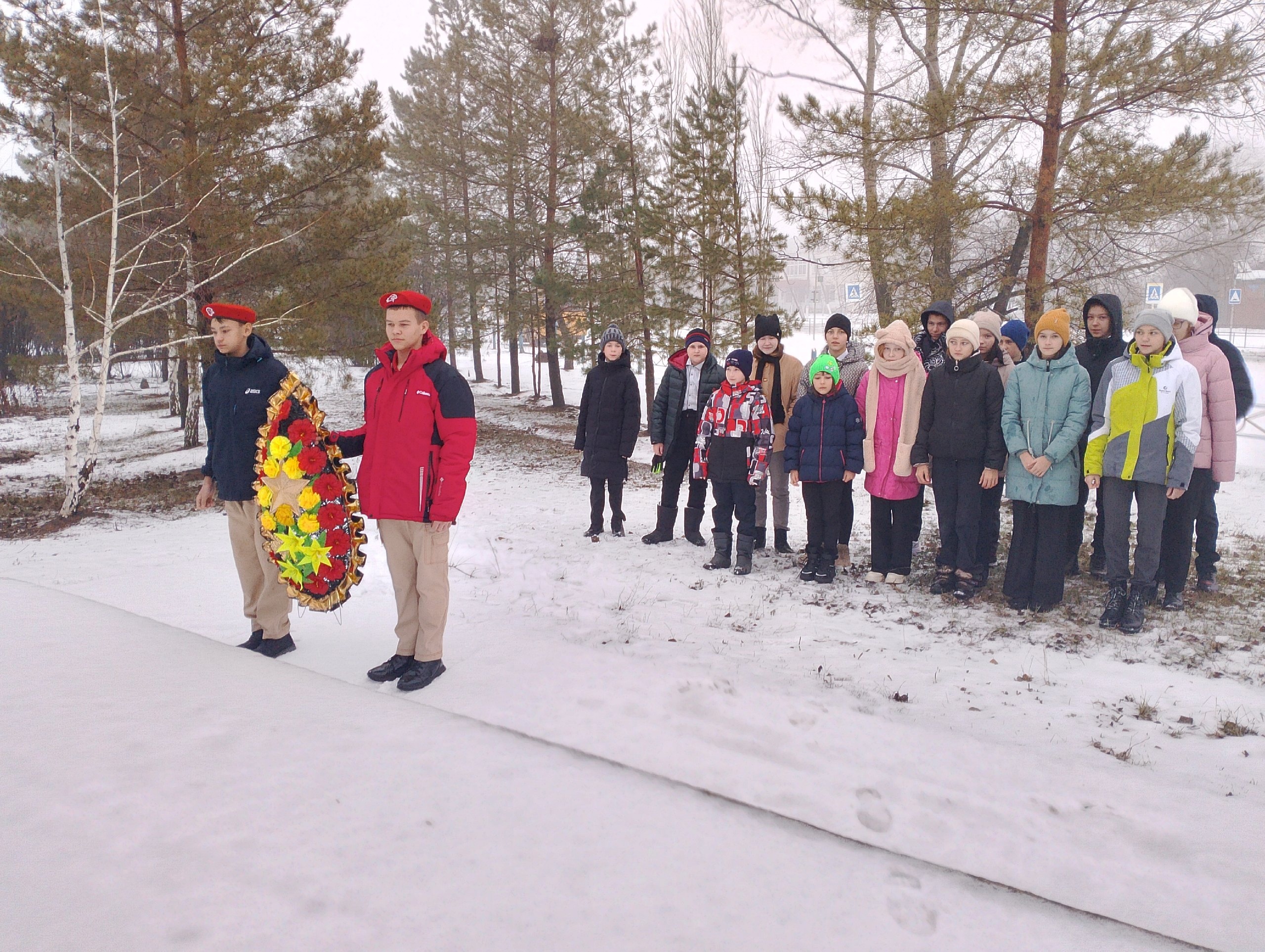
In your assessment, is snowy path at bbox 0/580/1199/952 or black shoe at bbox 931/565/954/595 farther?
black shoe at bbox 931/565/954/595

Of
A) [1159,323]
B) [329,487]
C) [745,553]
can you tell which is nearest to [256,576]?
[329,487]

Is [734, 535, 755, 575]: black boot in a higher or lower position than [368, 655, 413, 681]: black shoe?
higher

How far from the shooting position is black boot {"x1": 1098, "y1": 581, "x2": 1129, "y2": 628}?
5059 mm

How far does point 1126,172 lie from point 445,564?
807 cm

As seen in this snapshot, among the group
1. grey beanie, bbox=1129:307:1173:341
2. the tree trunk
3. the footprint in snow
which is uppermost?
the tree trunk

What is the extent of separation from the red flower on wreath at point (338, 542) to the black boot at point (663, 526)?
11.8 ft

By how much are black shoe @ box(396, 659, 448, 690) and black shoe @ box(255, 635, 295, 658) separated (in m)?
0.96

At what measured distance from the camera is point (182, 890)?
1.93 m

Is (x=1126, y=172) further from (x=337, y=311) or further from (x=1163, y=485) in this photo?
(x=337, y=311)

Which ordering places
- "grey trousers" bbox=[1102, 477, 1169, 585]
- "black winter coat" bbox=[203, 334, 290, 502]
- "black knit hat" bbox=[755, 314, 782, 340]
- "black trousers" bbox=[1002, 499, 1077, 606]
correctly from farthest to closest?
"black knit hat" bbox=[755, 314, 782, 340], "black trousers" bbox=[1002, 499, 1077, 606], "grey trousers" bbox=[1102, 477, 1169, 585], "black winter coat" bbox=[203, 334, 290, 502]

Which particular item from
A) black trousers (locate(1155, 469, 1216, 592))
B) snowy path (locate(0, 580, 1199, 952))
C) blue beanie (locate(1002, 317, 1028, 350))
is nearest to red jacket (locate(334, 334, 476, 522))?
snowy path (locate(0, 580, 1199, 952))

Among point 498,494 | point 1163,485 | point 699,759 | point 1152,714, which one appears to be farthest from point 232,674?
point 498,494

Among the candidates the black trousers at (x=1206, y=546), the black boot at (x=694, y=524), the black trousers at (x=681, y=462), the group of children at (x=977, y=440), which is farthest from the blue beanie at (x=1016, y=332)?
the black boot at (x=694, y=524)

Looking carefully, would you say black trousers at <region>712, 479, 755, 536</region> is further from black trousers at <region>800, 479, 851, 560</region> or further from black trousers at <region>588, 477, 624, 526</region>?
black trousers at <region>588, 477, 624, 526</region>
